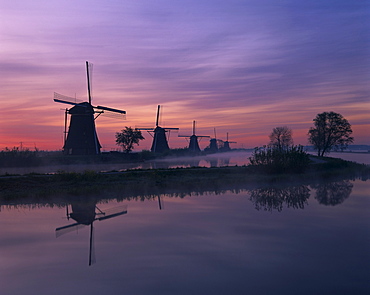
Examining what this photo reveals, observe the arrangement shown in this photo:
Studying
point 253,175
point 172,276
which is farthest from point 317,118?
point 172,276

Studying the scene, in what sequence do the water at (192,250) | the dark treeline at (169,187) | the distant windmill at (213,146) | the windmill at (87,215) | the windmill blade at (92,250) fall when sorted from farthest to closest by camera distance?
the distant windmill at (213,146) → the dark treeline at (169,187) → the windmill at (87,215) → the windmill blade at (92,250) → the water at (192,250)

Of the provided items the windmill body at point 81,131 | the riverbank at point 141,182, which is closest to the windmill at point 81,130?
the windmill body at point 81,131

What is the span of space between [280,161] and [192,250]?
2494 centimetres

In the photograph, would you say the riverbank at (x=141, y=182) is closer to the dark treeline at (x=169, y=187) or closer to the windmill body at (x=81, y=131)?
the dark treeline at (x=169, y=187)

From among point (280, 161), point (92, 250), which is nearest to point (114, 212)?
point (92, 250)

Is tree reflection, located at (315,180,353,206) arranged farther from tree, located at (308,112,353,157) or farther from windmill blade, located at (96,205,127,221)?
tree, located at (308,112,353,157)

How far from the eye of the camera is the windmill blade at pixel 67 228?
13.0m

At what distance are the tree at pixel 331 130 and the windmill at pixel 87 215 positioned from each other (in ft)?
181

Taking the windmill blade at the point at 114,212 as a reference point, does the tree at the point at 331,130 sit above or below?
above

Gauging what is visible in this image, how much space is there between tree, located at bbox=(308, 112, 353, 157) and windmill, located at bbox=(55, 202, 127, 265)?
181ft

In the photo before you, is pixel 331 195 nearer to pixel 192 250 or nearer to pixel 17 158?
pixel 192 250

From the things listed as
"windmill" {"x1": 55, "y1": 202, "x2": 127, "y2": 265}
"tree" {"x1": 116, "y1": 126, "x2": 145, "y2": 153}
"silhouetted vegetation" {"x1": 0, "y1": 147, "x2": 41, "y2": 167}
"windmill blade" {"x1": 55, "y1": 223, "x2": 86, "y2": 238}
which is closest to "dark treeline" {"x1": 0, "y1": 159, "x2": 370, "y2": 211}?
"windmill" {"x1": 55, "y1": 202, "x2": 127, "y2": 265}

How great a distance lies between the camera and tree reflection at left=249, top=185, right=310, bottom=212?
18.0 meters

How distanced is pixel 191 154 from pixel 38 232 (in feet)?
318
